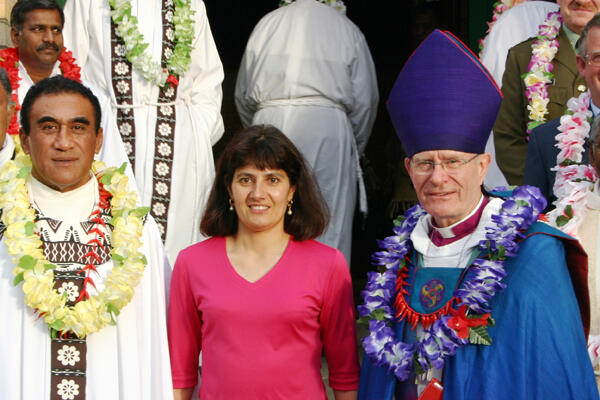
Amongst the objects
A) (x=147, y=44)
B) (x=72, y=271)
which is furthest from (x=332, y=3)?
(x=72, y=271)

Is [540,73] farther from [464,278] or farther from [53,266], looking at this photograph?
[53,266]

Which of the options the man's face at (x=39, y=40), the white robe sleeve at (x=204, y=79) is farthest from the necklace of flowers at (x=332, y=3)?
the man's face at (x=39, y=40)

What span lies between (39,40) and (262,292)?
96.6 inches

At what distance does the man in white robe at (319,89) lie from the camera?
6.04 m

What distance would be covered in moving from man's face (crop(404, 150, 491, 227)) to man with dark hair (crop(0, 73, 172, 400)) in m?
1.05

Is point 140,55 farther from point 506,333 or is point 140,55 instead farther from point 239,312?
point 506,333

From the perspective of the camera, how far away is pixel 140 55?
17.0 ft

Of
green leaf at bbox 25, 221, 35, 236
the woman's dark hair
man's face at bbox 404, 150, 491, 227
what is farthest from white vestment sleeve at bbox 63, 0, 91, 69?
man's face at bbox 404, 150, 491, 227

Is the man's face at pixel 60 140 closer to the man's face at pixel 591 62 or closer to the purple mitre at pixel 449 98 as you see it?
the purple mitre at pixel 449 98

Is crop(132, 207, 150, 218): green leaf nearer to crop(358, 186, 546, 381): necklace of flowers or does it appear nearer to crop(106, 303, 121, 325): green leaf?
crop(106, 303, 121, 325): green leaf

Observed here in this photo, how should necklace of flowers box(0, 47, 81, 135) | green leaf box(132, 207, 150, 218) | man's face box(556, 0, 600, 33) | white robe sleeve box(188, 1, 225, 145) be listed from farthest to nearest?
white robe sleeve box(188, 1, 225, 145) < man's face box(556, 0, 600, 33) < necklace of flowers box(0, 47, 81, 135) < green leaf box(132, 207, 150, 218)

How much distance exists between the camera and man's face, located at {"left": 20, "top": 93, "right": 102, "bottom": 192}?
10.1 ft

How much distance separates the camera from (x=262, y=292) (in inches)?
132

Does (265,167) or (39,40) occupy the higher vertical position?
(39,40)
